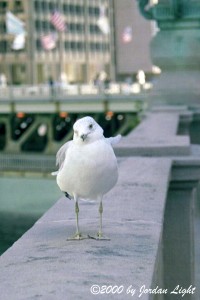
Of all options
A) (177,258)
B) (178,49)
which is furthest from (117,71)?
(177,258)

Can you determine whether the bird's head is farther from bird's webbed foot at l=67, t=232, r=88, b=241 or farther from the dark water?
the dark water

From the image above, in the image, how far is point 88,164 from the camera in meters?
5.14

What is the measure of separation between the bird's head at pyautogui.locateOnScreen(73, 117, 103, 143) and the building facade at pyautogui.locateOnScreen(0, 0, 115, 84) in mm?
99700

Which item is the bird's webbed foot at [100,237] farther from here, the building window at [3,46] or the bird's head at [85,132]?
the building window at [3,46]

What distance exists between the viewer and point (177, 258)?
7.30 m

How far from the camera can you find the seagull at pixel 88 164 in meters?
5.15

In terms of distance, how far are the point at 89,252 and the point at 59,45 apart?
108 meters

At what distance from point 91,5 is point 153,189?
113 metres

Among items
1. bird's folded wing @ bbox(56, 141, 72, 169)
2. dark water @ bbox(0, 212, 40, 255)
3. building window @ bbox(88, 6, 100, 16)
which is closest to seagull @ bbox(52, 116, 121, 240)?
bird's folded wing @ bbox(56, 141, 72, 169)

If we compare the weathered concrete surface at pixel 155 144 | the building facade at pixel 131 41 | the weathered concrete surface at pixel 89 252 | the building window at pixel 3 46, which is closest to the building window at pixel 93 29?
the building facade at pixel 131 41

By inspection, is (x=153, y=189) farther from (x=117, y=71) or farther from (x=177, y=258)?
(x=117, y=71)

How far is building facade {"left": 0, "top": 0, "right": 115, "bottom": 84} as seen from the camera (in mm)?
108375

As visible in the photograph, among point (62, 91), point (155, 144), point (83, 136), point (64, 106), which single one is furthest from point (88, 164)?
point (62, 91)

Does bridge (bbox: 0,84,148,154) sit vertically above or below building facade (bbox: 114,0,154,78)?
above
